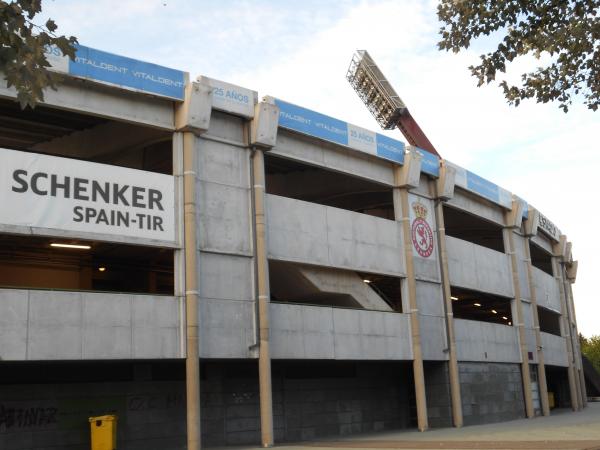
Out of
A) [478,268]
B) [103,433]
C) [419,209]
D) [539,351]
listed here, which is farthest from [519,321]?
[103,433]

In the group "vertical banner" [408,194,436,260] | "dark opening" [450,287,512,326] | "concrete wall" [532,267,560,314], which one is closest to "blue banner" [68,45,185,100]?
"vertical banner" [408,194,436,260]

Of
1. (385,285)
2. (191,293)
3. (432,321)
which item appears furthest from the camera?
(385,285)

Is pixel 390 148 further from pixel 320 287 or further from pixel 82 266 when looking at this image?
pixel 82 266

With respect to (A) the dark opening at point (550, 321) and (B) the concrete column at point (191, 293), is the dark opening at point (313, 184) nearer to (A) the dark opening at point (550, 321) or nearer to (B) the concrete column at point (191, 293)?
(B) the concrete column at point (191, 293)

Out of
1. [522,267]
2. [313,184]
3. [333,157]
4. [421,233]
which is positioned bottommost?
[522,267]

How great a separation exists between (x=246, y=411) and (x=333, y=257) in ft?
20.7

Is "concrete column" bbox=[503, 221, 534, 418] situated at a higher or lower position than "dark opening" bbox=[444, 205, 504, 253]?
lower

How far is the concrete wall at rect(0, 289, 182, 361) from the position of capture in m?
19.8

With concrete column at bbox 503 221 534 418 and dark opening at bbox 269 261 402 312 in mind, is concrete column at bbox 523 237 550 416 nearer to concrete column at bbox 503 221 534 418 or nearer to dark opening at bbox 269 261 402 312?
concrete column at bbox 503 221 534 418

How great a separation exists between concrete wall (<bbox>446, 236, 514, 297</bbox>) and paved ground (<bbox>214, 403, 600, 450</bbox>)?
25.6 feet

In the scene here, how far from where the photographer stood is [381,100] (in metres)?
60.4

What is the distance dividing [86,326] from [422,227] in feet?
54.0

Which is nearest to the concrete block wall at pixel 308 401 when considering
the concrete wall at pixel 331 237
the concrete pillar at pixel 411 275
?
the concrete pillar at pixel 411 275

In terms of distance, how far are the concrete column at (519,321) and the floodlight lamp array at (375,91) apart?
65.5 ft
